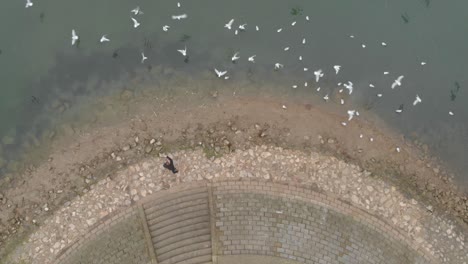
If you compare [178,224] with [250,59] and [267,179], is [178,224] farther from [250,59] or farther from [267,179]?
[250,59]

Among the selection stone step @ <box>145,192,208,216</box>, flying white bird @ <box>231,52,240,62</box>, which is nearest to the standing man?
stone step @ <box>145,192,208,216</box>

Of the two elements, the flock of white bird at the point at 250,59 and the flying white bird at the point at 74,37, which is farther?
the flying white bird at the point at 74,37

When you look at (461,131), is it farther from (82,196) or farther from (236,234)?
(82,196)

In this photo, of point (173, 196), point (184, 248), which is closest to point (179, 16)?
point (173, 196)

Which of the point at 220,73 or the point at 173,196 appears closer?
the point at 173,196

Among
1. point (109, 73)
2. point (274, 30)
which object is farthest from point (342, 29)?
point (109, 73)

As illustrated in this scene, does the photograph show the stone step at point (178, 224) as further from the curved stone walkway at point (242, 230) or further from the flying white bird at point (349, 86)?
the flying white bird at point (349, 86)

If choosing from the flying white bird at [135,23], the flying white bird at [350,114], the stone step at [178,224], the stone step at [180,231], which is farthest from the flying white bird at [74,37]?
the flying white bird at [350,114]
